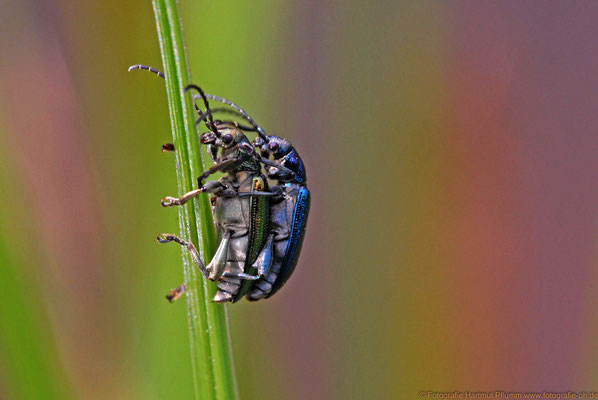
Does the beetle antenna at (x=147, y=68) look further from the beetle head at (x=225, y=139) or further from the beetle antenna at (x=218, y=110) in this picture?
the beetle head at (x=225, y=139)

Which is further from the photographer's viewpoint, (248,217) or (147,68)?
(248,217)

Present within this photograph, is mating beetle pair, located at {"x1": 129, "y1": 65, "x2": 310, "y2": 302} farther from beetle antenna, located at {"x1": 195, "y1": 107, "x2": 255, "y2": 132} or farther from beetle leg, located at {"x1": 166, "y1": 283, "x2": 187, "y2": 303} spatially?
beetle leg, located at {"x1": 166, "y1": 283, "x2": 187, "y2": 303}

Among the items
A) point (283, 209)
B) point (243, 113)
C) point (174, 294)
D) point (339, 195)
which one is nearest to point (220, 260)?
point (174, 294)

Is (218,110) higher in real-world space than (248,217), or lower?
higher

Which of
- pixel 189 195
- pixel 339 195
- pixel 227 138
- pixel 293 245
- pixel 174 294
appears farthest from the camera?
pixel 339 195

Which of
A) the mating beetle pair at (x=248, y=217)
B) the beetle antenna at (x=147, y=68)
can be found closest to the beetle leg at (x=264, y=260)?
the mating beetle pair at (x=248, y=217)

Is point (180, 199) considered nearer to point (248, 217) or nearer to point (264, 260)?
point (248, 217)

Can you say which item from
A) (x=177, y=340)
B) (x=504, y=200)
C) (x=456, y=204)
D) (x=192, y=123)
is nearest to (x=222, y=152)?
(x=192, y=123)
